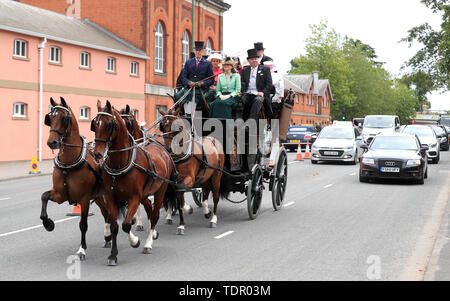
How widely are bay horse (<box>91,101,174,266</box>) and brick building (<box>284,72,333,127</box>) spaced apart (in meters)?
70.1

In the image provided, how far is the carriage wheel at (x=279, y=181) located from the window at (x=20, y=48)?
1840 cm

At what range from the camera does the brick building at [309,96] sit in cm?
8059

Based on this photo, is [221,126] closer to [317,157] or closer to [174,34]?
[317,157]

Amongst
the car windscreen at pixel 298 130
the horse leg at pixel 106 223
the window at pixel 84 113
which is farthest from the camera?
the car windscreen at pixel 298 130

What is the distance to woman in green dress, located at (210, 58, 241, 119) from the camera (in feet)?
34.4

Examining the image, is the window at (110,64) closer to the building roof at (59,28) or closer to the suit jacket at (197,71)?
the building roof at (59,28)

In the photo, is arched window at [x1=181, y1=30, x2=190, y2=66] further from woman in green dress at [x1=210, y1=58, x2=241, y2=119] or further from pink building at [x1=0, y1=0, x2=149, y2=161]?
woman in green dress at [x1=210, y1=58, x2=241, y2=119]

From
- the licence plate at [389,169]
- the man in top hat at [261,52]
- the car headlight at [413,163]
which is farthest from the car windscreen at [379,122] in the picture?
the man in top hat at [261,52]

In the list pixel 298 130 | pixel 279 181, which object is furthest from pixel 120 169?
pixel 298 130

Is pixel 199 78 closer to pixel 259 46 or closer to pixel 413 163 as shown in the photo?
pixel 259 46

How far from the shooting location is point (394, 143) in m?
18.8

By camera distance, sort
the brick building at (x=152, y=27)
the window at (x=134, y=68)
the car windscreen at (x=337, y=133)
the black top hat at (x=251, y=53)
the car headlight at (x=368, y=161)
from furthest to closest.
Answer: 1. the brick building at (x=152, y=27)
2. the window at (x=134, y=68)
3. the car windscreen at (x=337, y=133)
4. the car headlight at (x=368, y=161)
5. the black top hat at (x=251, y=53)

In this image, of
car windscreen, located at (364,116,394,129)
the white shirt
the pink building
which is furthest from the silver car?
the white shirt
